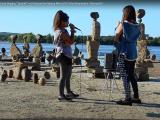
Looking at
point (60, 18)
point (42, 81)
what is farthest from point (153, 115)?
point (42, 81)

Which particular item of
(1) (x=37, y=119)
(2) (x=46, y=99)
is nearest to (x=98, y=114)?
(1) (x=37, y=119)

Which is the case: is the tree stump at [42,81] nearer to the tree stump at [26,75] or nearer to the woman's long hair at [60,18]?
the tree stump at [26,75]

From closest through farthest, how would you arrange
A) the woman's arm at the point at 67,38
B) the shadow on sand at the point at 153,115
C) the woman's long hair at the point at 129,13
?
the shadow on sand at the point at 153,115
the woman's long hair at the point at 129,13
the woman's arm at the point at 67,38

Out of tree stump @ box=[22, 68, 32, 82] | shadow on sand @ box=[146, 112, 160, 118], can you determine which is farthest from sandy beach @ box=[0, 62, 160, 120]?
tree stump @ box=[22, 68, 32, 82]

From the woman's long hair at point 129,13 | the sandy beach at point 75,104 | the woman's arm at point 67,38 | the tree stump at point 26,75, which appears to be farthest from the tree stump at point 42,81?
the woman's long hair at point 129,13

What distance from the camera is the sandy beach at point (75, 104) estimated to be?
368 inches

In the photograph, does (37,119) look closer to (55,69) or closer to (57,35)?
→ (57,35)

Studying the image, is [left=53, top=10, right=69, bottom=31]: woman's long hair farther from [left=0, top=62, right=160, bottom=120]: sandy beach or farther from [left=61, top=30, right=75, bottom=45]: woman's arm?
[left=0, top=62, right=160, bottom=120]: sandy beach

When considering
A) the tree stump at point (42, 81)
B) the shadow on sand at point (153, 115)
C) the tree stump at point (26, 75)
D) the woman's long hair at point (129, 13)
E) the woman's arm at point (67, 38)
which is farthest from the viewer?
the tree stump at point (26, 75)

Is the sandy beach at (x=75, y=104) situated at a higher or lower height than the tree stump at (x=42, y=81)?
lower

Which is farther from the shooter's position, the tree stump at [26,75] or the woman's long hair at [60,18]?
the tree stump at [26,75]

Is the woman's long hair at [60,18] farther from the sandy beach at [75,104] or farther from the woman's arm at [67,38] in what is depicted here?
the sandy beach at [75,104]

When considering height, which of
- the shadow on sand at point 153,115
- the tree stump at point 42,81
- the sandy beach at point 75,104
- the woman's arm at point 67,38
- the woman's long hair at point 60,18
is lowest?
the shadow on sand at point 153,115

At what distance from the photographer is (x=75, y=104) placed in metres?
10.5
